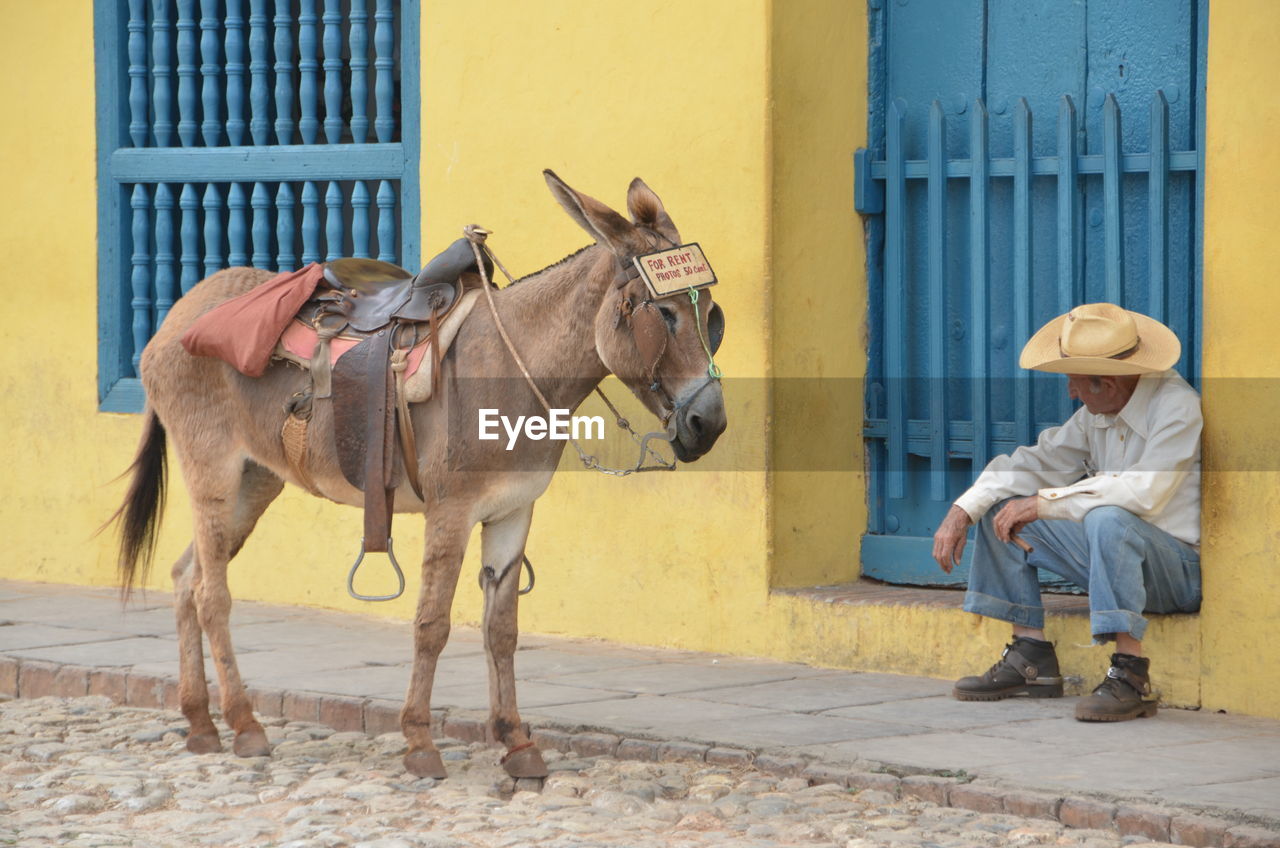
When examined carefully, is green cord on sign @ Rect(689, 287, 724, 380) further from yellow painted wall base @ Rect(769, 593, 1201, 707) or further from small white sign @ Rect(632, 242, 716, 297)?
yellow painted wall base @ Rect(769, 593, 1201, 707)

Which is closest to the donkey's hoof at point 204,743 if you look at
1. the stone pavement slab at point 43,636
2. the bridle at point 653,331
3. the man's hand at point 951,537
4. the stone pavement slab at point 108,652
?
the stone pavement slab at point 108,652

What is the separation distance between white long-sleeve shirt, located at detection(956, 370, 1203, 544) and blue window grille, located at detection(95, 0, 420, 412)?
127 inches

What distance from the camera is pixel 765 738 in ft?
20.2

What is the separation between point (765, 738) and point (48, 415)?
524cm

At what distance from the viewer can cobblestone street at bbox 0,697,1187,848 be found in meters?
5.16

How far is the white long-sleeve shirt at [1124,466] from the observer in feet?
21.3

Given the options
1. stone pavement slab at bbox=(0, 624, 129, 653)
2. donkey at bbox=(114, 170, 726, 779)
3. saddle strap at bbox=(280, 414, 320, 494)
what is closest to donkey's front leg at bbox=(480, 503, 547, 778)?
donkey at bbox=(114, 170, 726, 779)

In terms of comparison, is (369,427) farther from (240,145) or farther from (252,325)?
(240,145)

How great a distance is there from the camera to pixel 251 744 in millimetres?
6215

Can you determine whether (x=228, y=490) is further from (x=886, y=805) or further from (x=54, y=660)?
(x=886, y=805)

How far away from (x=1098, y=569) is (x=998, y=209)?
5.94 feet

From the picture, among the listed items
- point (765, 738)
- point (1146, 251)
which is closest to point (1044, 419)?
point (1146, 251)

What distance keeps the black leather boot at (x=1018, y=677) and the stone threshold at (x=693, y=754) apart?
1.15 meters

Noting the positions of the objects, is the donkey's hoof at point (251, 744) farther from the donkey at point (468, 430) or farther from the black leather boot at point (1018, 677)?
the black leather boot at point (1018, 677)
